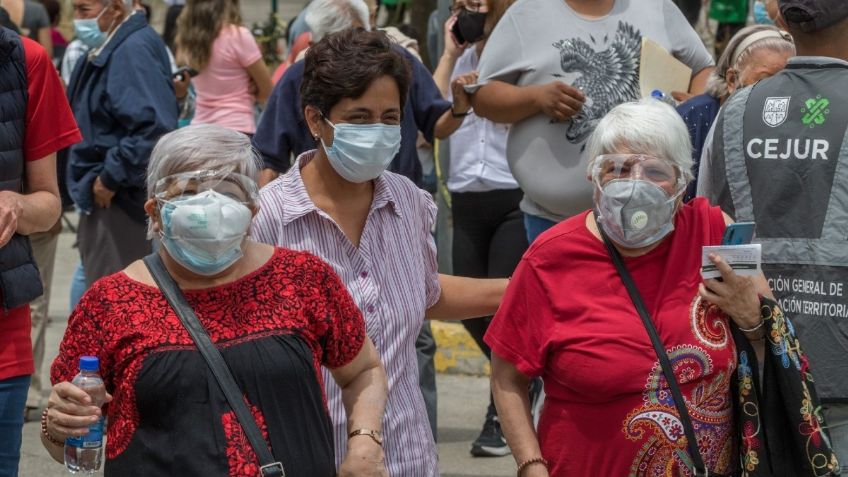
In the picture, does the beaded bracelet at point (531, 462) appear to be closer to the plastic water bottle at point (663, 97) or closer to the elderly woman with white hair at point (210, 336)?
the elderly woman with white hair at point (210, 336)

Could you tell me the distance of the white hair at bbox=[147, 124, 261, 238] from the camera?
333 cm

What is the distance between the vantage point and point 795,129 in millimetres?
3785

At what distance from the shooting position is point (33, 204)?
4238mm

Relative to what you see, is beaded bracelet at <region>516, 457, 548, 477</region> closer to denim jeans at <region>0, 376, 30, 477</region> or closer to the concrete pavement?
denim jeans at <region>0, 376, 30, 477</region>

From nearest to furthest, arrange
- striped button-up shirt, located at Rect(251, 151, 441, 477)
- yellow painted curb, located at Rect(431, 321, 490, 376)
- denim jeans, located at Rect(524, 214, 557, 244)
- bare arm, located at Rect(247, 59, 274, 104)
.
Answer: striped button-up shirt, located at Rect(251, 151, 441, 477), denim jeans, located at Rect(524, 214, 557, 244), yellow painted curb, located at Rect(431, 321, 490, 376), bare arm, located at Rect(247, 59, 274, 104)

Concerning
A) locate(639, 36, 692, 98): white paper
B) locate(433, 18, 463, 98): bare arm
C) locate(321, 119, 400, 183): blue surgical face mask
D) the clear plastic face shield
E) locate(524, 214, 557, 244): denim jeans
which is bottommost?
locate(433, 18, 463, 98): bare arm

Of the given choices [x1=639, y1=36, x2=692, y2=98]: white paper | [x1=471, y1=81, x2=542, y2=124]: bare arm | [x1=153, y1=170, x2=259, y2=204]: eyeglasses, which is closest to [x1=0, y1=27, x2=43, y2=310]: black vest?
[x1=153, y1=170, x2=259, y2=204]: eyeglasses

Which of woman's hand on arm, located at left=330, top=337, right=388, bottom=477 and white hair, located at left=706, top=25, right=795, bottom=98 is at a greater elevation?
white hair, located at left=706, top=25, right=795, bottom=98

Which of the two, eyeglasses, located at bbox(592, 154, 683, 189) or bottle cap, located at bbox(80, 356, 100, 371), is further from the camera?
eyeglasses, located at bbox(592, 154, 683, 189)

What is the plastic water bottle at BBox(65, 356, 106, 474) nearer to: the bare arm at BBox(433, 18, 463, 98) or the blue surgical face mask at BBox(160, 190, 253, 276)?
the blue surgical face mask at BBox(160, 190, 253, 276)

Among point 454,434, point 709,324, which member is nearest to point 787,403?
point 709,324

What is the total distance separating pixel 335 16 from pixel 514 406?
315cm

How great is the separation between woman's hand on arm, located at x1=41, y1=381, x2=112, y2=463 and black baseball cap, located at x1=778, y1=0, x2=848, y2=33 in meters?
1.97

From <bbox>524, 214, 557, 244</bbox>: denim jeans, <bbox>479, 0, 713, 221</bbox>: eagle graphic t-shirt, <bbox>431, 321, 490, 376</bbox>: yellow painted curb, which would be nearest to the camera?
<bbox>479, 0, 713, 221</bbox>: eagle graphic t-shirt
